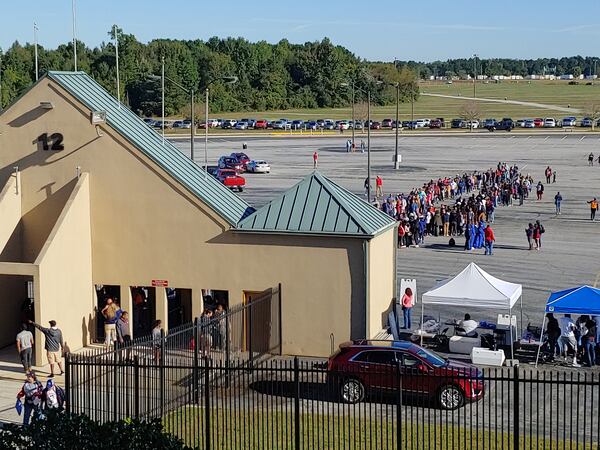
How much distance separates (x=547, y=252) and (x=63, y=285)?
20374 millimetres

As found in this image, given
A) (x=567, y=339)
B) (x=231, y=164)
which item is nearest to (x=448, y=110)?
A: (x=231, y=164)

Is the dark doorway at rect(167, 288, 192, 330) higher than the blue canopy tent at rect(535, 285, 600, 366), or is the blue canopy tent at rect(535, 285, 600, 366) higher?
the blue canopy tent at rect(535, 285, 600, 366)

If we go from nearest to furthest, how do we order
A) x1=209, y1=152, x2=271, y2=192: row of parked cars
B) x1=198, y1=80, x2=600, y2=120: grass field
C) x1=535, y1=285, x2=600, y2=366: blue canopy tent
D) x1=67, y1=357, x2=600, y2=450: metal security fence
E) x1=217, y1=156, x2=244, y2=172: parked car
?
1. x1=67, y1=357, x2=600, y2=450: metal security fence
2. x1=535, y1=285, x2=600, y2=366: blue canopy tent
3. x1=209, y1=152, x2=271, y2=192: row of parked cars
4. x1=217, y1=156, x2=244, y2=172: parked car
5. x1=198, y1=80, x2=600, y2=120: grass field

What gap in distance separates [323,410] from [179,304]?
963 centimetres

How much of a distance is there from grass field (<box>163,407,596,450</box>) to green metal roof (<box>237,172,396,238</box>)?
248 inches

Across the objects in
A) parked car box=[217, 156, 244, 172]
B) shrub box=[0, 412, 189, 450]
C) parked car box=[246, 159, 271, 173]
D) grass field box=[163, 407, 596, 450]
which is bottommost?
grass field box=[163, 407, 596, 450]

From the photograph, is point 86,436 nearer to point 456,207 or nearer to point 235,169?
point 456,207

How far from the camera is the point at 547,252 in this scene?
37.3m

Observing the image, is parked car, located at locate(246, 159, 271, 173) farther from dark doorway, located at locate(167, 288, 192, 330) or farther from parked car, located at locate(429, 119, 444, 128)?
parked car, located at locate(429, 119, 444, 128)

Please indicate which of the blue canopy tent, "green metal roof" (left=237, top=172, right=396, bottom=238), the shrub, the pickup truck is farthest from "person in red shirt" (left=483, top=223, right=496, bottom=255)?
the pickup truck

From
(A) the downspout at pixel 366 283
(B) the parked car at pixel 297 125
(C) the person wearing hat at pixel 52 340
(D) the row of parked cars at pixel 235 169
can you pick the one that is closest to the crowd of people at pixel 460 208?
(D) the row of parked cars at pixel 235 169

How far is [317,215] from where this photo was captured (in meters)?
23.5

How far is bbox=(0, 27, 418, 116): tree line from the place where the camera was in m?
122

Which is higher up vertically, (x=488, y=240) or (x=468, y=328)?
(x=488, y=240)
